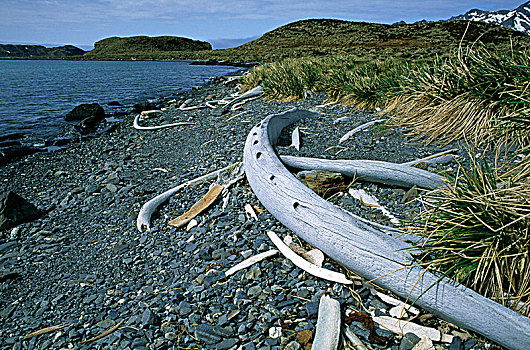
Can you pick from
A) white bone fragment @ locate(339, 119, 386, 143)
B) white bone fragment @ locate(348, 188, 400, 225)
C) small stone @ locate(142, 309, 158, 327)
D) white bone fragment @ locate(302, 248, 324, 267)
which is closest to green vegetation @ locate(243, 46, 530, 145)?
white bone fragment @ locate(339, 119, 386, 143)

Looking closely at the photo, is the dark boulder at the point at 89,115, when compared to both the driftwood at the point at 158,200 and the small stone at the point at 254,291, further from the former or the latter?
the small stone at the point at 254,291

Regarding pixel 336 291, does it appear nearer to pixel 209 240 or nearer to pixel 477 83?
pixel 209 240

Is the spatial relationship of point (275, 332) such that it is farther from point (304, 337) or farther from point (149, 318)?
point (149, 318)

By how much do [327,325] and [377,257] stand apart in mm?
706

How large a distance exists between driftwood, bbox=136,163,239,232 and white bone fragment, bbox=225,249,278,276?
172 centimetres

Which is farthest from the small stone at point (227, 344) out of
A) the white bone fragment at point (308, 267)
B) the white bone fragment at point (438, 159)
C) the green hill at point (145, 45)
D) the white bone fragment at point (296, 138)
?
the green hill at point (145, 45)

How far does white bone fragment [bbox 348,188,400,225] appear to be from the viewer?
3756 mm

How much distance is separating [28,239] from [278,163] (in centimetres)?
389

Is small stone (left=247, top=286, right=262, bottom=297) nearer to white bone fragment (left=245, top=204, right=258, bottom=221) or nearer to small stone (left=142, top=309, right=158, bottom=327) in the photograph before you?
small stone (left=142, top=309, right=158, bottom=327)

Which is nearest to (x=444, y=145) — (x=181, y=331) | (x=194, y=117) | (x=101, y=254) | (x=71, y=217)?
(x=181, y=331)

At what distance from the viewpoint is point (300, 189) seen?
3.77m

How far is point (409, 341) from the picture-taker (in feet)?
7.97

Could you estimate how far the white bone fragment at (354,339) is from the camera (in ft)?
7.95

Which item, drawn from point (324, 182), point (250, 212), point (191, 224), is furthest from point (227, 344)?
point (324, 182)
